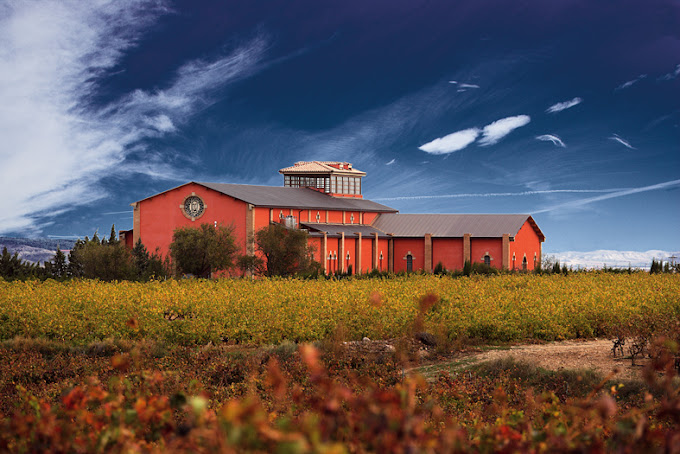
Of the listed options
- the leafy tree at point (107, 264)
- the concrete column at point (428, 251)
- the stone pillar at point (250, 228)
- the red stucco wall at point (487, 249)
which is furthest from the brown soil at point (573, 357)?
the concrete column at point (428, 251)

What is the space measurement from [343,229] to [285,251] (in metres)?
8.34

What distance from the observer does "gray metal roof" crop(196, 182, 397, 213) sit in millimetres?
39688

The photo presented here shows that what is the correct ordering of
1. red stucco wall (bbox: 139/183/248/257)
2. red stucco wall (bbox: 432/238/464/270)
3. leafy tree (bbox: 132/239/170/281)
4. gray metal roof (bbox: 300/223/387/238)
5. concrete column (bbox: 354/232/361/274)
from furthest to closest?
1. red stucco wall (bbox: 432/238/464/270)
2. concrete column (bbox: 354/232/361/274)
3. gray metal roof (bbox: 300/223/387/238)
4. red stucco wall (bbox: 139/183/248/257)
5. leafy tree (bbox: 132/239/170/281)

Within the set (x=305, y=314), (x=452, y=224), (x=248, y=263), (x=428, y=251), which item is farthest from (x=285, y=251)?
(x=305, y=314)

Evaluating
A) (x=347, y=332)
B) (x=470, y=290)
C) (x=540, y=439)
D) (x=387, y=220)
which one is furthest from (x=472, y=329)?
(x=387, y=220)

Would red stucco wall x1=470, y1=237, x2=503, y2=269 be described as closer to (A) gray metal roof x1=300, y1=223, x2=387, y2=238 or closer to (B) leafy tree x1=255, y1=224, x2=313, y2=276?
(A) gray metal roof x1=300, y1=223, x2=387, y2=238

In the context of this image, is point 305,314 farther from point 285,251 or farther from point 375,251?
point 375,251

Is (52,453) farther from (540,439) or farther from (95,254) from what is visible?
(95,254)

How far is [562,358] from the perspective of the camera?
10984 millimetres

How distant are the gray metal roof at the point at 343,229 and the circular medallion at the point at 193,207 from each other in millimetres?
7031

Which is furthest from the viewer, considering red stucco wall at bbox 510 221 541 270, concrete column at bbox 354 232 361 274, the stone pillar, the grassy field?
red stucco wall at bbox 510 221 541 270

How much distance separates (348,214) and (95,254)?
72.1 feet

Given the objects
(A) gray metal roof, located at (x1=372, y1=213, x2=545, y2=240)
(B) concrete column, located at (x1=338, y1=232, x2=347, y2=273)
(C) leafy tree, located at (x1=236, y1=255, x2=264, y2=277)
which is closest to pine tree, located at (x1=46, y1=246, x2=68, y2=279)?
(C) leafy tree, located at (x1=236, y1=255, x2=264, y2=277)

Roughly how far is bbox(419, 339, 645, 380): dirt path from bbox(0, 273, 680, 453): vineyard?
487 mm
